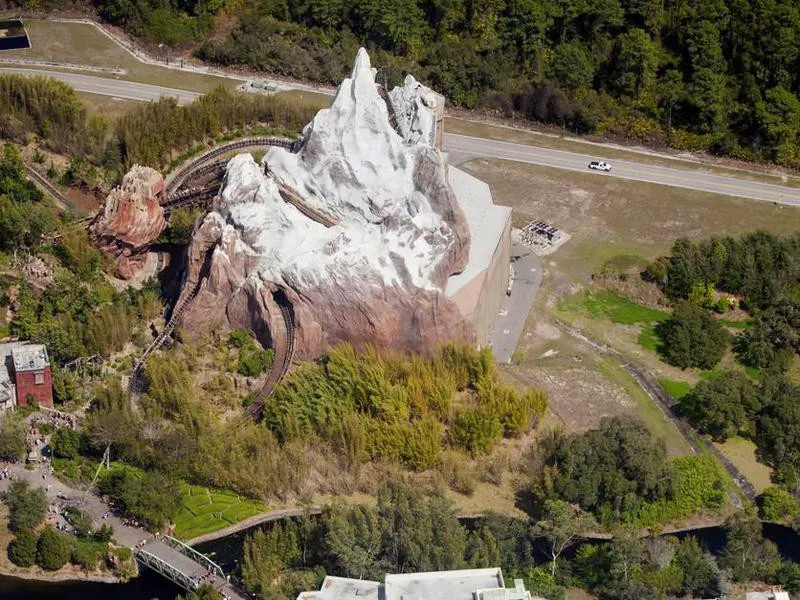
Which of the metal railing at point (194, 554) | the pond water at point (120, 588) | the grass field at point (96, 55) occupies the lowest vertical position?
the pond water at point (120, 588)

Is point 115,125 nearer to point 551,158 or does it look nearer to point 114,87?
point 114,87

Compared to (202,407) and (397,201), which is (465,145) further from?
(202,407)

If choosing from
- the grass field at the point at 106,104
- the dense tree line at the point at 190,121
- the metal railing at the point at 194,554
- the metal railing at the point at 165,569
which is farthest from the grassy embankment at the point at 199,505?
the grass field at the point at 106,104

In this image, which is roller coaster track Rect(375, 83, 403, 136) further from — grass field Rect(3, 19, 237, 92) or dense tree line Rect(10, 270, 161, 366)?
grass field Rect(3, 19, 237, 92)

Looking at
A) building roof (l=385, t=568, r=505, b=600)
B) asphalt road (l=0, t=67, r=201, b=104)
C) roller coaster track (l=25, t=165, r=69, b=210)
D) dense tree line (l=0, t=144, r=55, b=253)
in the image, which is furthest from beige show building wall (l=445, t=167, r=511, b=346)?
asphalt road (l=0, t=67, r=201, b=104)

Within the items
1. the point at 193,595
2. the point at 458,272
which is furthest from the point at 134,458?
the point at 458,272

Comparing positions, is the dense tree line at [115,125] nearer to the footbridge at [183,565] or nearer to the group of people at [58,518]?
the group of people at [58,518]
